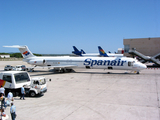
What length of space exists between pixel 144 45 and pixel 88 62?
26.8 m

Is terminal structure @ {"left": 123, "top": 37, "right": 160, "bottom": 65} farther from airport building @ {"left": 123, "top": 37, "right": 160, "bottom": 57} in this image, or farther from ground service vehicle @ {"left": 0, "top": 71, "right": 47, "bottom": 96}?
ground service vehicle @ {"left": 0, "top": 71, "right": 47, "bottom": 96}

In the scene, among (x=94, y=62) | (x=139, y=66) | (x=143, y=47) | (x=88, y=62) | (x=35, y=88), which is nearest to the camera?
(x=35, y=88)

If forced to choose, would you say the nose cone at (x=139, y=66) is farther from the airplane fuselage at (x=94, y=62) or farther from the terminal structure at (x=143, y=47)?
the terminal structure at (x=143, y=47)

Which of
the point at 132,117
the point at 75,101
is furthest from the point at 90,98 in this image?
the point at 132,117

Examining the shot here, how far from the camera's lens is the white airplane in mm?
26188

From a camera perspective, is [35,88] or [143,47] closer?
[35,88]

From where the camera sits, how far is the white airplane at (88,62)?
85.9ft

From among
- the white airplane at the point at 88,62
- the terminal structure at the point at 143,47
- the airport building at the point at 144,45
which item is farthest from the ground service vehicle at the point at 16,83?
the airport building at the point at 144,45

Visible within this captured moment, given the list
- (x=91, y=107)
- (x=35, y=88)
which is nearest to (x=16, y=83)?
(x=35, y=88)

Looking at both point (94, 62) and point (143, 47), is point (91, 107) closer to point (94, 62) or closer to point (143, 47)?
point (94, 62)

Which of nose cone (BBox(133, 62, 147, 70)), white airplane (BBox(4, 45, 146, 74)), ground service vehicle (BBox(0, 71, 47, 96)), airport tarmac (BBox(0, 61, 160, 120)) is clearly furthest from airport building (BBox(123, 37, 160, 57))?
ground service vehicle (BBox(0, 71, 47, 96))

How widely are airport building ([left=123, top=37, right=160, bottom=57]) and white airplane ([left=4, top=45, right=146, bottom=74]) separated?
23497 millimetres

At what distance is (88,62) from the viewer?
93.7 feet

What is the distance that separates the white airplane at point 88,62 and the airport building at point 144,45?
77.1 ft
